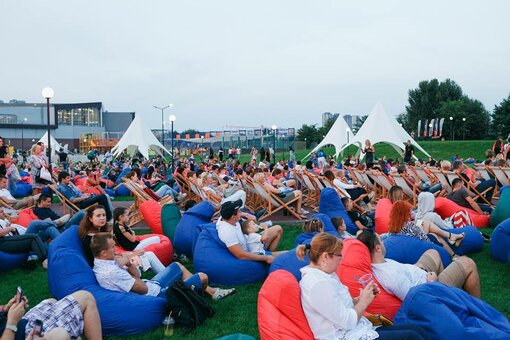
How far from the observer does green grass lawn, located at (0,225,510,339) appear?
16.1ft

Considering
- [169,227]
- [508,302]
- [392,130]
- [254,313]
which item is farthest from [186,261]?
[392,130]

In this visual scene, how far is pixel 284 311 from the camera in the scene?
3783mm

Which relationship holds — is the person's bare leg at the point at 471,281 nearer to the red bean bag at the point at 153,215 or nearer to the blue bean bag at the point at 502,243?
the blue bean bag at the point at 502,243

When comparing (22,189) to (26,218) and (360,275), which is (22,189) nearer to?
(26,218)

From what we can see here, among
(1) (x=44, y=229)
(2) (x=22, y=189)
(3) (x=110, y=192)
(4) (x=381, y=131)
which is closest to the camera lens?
(1) (x=44, y=229)

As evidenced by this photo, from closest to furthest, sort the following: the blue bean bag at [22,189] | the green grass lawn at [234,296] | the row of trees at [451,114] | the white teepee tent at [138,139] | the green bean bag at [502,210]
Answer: the green grass lawn at [234,296]
the green bean bag at [502,210]
the blue bean bag at [22,189]
the white teepee tent at [138,139]
the row of trees at [451,114]

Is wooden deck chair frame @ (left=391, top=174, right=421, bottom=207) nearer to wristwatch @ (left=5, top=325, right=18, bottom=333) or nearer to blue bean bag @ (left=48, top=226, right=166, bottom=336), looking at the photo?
blue bean bag @ (left=48, top=226, right=166, bottom=336)

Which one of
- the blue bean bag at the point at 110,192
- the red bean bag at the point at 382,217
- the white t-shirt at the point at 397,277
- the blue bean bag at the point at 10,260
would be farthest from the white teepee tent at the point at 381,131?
the white t-shirt at the point at 397,277

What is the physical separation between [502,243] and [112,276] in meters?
5.14

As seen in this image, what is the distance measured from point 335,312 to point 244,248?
3.14 metres

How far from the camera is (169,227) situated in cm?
855

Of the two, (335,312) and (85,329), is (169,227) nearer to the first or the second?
(85,329)

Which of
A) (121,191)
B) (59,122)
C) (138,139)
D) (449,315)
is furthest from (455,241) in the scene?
(59,122)

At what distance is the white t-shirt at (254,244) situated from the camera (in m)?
6.71
